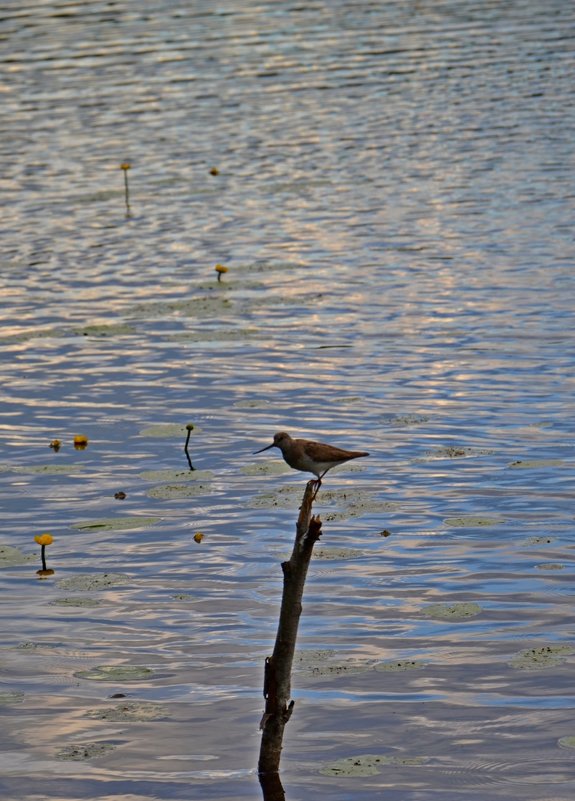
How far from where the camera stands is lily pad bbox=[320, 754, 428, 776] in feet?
36.1

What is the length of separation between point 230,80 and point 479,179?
50.4ft

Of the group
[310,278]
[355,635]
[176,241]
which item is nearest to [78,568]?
[355,635]

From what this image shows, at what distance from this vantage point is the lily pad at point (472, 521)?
1541cm

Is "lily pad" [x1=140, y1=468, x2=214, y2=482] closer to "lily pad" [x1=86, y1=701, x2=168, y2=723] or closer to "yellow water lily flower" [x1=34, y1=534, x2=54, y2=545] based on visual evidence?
"yellow water lily flower" [x1=34, y1=534, x2=54, y2=545]

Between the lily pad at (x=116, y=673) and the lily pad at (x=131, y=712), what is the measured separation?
0.45m

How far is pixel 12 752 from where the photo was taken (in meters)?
11.5

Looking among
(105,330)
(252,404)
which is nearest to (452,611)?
(252,404)

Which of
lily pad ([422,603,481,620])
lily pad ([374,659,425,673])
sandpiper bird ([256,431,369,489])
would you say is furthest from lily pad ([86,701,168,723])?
lily pad ([422,603,481,620])

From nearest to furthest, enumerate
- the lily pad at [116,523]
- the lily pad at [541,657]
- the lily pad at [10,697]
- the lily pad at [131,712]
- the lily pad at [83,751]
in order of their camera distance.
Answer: the lily pad at [83,751], the lily pad at [131,712], the lily pad at [10,697], the lily pad at [541,657], the lily pad at [116,523]

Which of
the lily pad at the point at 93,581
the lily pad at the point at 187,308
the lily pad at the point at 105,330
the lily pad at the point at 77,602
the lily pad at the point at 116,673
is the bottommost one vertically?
the lily pad at the point at 187,308

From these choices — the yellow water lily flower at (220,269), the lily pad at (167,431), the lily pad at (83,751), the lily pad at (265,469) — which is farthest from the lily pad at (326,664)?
the yellow water lily flower at (220,269)

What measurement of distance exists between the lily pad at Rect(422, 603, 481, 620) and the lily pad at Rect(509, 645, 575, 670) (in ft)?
2.82

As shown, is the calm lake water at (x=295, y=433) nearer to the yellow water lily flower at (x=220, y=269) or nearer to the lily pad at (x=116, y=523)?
the lily pad at (x=116, y=523)

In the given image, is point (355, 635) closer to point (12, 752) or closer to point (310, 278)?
point (12, 752)
